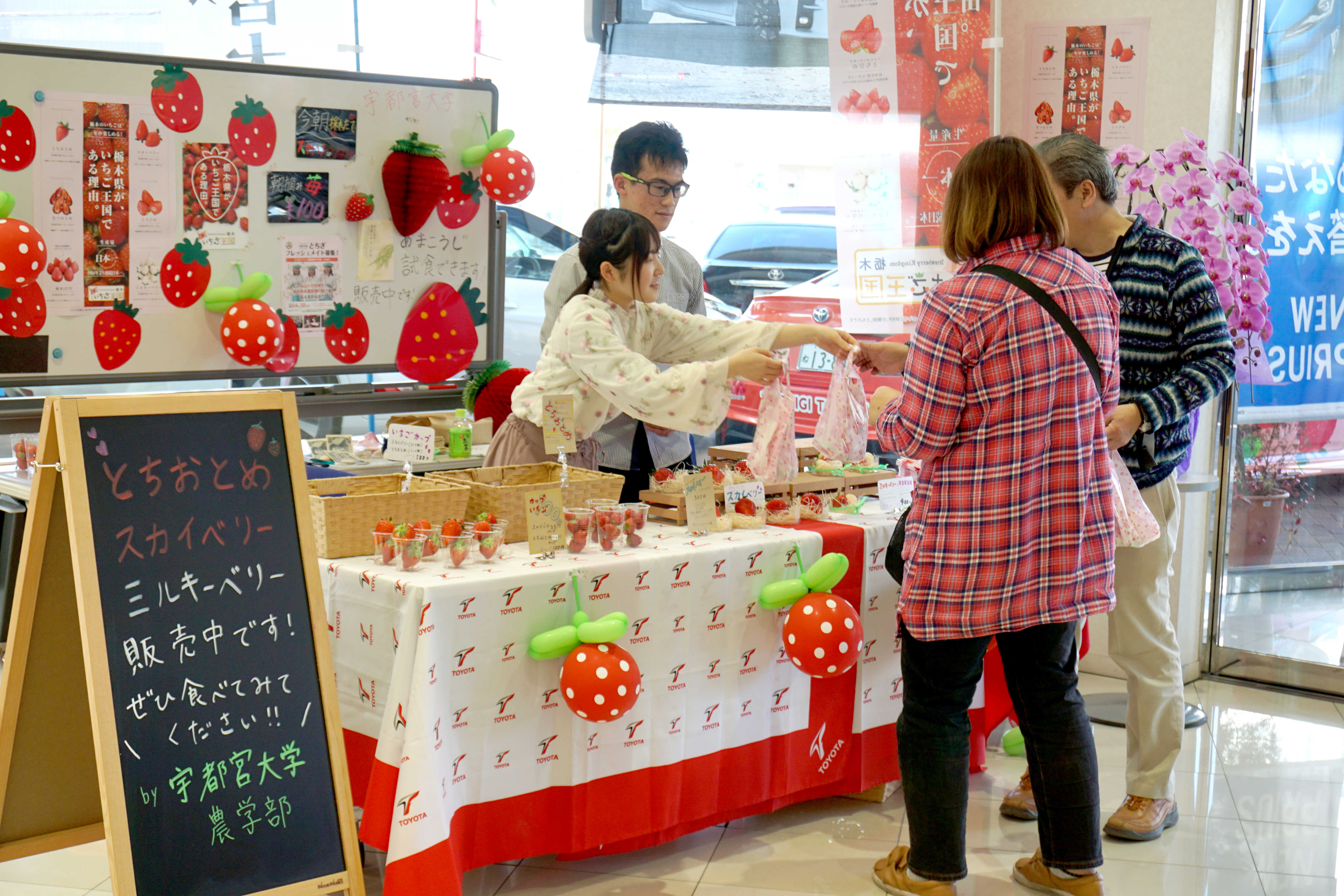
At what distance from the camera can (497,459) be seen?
305 centimetres

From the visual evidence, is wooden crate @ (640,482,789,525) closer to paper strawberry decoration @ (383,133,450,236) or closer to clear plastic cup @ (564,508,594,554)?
clear plastic cup @ (564,508,594,554)

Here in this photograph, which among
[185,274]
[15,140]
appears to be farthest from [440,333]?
[15,140]

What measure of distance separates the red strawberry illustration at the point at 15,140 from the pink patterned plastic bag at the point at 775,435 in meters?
2.26

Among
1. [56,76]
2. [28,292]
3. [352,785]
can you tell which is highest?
[56,76]

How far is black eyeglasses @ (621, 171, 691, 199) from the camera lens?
3.35 m

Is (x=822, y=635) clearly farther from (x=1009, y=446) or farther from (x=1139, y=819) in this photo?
(x=1139, y=819)

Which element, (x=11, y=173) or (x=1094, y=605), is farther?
(x=11, y=173)

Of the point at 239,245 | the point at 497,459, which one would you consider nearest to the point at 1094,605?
the point at 497,459

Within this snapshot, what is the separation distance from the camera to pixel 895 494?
3.14 m

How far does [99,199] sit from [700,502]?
7.05 ft

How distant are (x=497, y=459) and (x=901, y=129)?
2279 millimetres

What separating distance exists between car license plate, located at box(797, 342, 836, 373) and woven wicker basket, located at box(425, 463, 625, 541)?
2.83 m

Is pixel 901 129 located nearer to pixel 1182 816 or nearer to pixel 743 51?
pixel 743 51

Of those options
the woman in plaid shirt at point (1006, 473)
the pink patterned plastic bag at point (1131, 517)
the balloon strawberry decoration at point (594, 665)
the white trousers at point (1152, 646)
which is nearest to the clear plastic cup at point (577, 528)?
the balloon strawberry decoration at point (594, 665)
